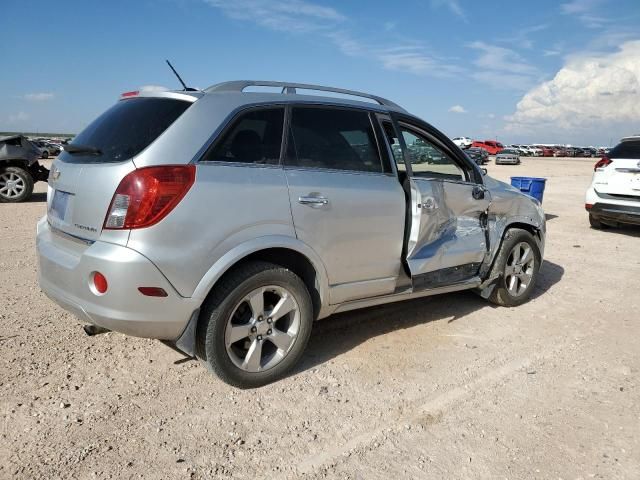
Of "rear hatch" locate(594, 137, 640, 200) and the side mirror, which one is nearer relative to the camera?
the side mirror

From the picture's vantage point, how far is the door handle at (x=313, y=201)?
3154 millimetres

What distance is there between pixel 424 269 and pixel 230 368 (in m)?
1.71

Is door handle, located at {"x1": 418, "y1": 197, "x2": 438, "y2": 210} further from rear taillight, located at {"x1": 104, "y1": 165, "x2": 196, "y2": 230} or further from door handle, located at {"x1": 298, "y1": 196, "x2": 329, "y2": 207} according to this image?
rear taillight, located at {"x1": 104, "y1": 165, "x2": 196, "y2": 230}

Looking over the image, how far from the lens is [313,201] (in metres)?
3.20

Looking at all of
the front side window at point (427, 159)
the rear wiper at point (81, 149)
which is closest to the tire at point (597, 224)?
the front side window at point (427, 159)

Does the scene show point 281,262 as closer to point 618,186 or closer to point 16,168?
point 618,186

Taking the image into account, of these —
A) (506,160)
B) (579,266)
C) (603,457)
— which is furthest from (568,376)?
(506,160)

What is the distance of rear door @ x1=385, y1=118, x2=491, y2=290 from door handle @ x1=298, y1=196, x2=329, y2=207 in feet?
2.90

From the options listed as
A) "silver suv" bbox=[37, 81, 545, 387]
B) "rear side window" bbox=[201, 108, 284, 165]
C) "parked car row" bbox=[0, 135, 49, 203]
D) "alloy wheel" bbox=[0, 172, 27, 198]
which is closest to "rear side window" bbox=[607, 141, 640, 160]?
"silver suv" bbox=[37, 81, 545, 387]

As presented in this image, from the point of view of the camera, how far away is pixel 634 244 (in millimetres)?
8156

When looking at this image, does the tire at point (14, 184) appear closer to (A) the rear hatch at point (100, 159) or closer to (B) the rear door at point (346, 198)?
(A) the rear hatch at point (100, 159)

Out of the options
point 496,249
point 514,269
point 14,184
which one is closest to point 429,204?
point 496,249

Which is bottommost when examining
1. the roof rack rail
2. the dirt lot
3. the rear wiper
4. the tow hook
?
the dirt lot

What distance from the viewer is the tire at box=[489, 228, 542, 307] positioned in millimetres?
4719
